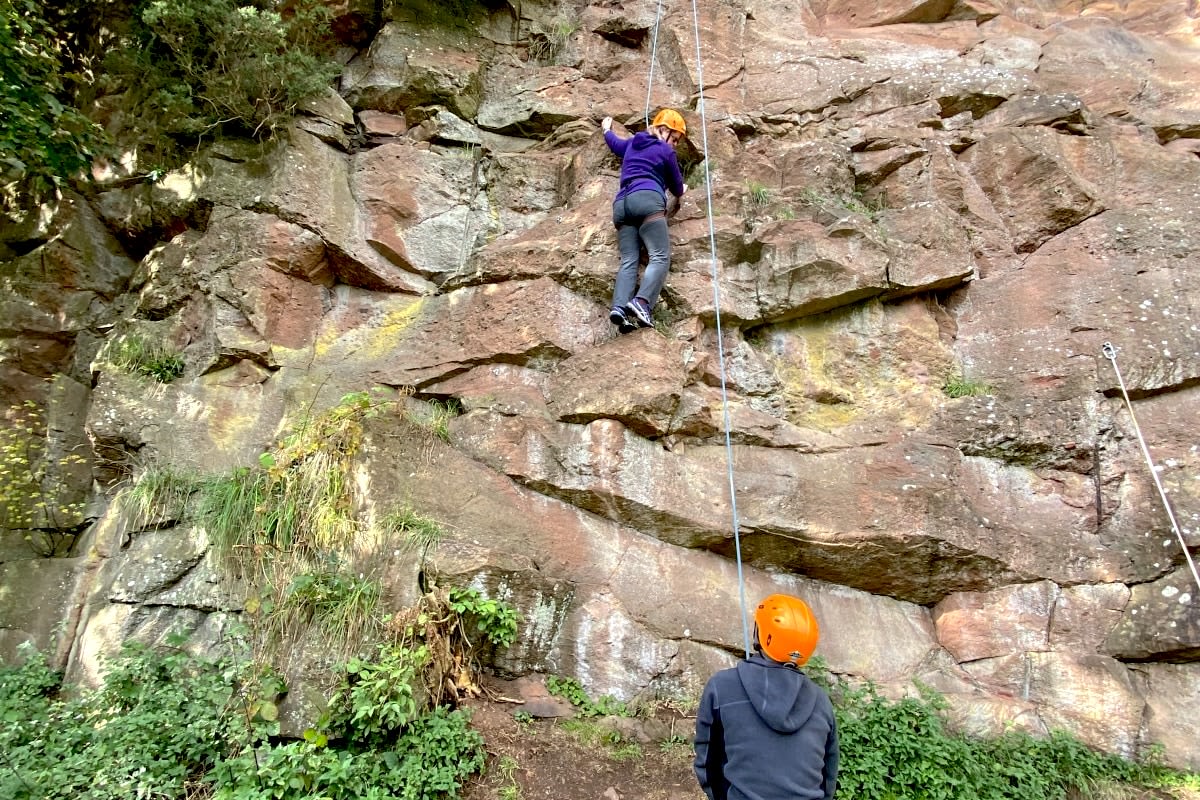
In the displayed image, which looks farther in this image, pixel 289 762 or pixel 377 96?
pixel 377 96

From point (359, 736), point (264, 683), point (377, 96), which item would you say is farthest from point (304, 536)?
point (377, 96)

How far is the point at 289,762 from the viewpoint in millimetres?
3439

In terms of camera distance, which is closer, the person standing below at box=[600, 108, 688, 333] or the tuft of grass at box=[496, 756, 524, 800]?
the tuft of grass at box=[496, 756, 524, 800]

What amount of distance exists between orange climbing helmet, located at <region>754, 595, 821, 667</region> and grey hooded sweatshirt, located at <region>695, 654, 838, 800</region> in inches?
2.3

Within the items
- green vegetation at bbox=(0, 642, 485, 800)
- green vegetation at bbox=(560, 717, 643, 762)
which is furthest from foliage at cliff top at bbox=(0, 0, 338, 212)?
green vegetation at bbox=(560, 717, 643, 762)

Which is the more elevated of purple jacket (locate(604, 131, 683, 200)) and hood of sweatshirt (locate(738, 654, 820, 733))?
purple jacket (locate(604, 131, 683, 200))

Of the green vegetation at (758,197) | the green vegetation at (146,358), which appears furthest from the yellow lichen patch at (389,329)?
the green vegetation at (758,197)

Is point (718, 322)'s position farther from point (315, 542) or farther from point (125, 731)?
point (125, 731)

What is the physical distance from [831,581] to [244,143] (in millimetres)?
6096

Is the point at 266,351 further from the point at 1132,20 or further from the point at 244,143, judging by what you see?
the point at 1132,20

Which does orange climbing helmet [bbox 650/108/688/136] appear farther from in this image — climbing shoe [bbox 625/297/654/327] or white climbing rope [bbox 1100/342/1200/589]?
white climbing rope [bbox 1100/342/1200/589]

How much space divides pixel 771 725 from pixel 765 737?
0.06 m

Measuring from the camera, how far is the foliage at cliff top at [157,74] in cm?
544

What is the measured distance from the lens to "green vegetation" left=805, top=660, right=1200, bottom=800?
3.99 metres
